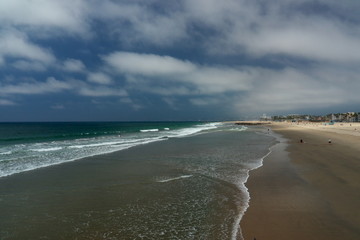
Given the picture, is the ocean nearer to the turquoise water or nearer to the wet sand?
the wet sand

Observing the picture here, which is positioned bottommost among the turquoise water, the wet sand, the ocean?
the wet sand

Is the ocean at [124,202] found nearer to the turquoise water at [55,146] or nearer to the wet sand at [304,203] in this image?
the wet sand at [304,203]

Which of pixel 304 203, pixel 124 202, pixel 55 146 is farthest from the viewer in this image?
pixel 55 146

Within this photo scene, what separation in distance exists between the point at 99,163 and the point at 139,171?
172 inches

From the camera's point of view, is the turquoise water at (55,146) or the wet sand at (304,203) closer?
the wet sand at (304,203)

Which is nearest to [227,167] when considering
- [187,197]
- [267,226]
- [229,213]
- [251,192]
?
[251,192]

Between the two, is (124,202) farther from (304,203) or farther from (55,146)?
(55,146)

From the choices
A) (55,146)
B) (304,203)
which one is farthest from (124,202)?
(55,146)

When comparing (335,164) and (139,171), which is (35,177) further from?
(335,164)

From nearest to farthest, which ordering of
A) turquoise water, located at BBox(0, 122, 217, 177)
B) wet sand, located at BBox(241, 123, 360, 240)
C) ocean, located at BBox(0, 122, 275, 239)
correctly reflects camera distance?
wet sand, located at BBox(241, 123, 360, 240)
ocean, located at BBox(0, 122, 275, 239)
turquoise water, located at BBox(0, 122, 217, 177)

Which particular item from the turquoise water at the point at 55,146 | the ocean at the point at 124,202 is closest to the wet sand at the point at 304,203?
the ocean at the point at 124,202

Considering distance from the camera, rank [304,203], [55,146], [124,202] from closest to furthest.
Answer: [304,203] → [124,202] → [55,146]

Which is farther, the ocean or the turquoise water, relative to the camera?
the turquoise water

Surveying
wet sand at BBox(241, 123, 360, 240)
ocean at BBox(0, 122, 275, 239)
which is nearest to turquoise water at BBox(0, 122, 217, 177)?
ocean at BBox(0, 122, 275, 239)
